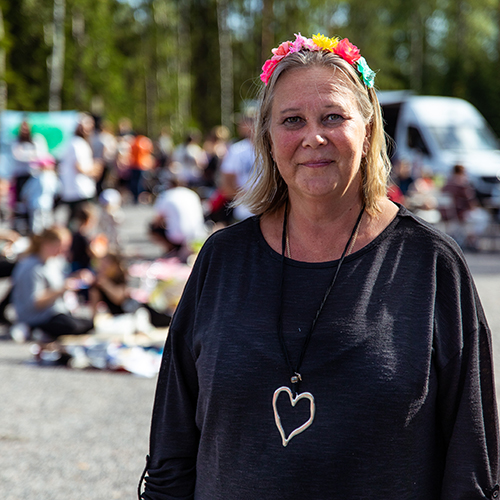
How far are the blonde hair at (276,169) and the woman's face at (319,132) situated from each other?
0.09 feet

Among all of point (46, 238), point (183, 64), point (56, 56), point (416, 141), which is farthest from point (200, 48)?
point (46, 238)

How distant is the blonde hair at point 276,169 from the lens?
6.10 ft

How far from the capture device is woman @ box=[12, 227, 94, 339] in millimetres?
6812

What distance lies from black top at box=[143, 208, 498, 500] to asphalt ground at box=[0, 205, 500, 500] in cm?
233

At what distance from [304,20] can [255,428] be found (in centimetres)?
3455

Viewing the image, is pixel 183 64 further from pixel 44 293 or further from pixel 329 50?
pixel 329 50

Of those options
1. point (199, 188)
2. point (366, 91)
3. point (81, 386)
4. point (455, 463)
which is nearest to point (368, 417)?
point (455, 463)

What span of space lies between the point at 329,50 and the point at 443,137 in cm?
1605

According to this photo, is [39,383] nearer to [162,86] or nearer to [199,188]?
[199,188]

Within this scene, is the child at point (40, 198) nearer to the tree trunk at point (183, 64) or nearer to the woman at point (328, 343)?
the woman at point (328, 343)

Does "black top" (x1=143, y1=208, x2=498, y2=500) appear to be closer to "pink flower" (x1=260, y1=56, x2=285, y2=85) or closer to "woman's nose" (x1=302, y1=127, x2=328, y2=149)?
"woman's nose" (x1=302, y1=127, x2=328, y2=149)

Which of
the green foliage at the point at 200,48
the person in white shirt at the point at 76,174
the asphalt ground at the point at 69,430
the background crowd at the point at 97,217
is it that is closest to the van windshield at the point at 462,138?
the background crowd at the point at 97,217

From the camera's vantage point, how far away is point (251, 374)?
5.80 feet

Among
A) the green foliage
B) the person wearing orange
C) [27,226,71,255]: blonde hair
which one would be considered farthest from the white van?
the green foliage
